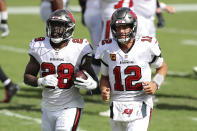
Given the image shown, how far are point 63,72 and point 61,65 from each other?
0.06m

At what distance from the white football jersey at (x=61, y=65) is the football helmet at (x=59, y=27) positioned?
0.37 ft

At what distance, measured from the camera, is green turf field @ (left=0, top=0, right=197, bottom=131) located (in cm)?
706

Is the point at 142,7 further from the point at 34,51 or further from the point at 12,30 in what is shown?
the point at 12,30

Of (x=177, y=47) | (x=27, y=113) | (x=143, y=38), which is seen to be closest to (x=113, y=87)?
(x=143, y=38)

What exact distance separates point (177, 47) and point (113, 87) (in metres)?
9.62

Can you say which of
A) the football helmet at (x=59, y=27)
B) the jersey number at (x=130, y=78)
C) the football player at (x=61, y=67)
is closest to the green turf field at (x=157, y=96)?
the football player at (x=61, y=67)

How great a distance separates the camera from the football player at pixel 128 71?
486 centimetres

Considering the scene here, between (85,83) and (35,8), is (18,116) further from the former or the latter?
(35,8)

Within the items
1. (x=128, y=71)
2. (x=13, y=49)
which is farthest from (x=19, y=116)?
(x=13, y=49)

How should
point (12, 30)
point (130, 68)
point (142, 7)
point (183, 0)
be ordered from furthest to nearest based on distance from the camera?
point (183, 0)
point (12, 30)
point (142, 7)
point (130, 68)

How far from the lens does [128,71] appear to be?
4.89 meters

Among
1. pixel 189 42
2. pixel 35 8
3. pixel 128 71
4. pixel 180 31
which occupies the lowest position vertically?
pixel 35 8

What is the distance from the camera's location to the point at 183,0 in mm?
26828

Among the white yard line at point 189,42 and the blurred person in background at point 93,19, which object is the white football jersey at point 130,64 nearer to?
the blurred person in background at point 93,19
